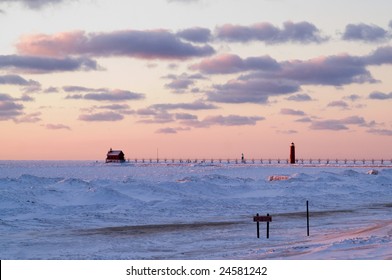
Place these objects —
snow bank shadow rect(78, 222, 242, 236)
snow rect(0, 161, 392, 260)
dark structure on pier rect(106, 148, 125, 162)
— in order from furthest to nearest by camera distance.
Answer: dark structure on pier rect(106, 148, 125, 162)
snow bank shadow rect(78, 222, 242, 236)
snow rect(0, 161, 392, 260)

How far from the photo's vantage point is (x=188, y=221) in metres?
30.8

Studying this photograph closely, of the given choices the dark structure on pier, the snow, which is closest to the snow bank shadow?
the snow

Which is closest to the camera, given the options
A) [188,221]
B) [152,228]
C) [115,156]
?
[152,228]

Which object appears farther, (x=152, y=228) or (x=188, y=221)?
(x=188, y=221)

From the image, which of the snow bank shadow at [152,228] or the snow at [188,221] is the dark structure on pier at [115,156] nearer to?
the snow at [188,221]

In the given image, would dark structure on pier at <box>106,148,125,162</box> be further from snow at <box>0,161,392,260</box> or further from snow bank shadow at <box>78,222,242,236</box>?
snow bank shadow at <box>78,222,242,236</box>

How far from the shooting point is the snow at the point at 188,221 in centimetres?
2042

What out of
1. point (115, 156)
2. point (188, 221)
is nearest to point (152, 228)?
point (188, 221)

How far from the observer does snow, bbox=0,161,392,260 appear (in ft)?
67.0

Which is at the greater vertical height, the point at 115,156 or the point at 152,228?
the point at 115,156

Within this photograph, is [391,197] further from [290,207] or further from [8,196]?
[8,196]

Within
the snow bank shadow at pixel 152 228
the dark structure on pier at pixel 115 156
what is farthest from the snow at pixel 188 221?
the dark structure on pier at pixel 115 156

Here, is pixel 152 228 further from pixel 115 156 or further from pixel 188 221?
pixel 115 156
